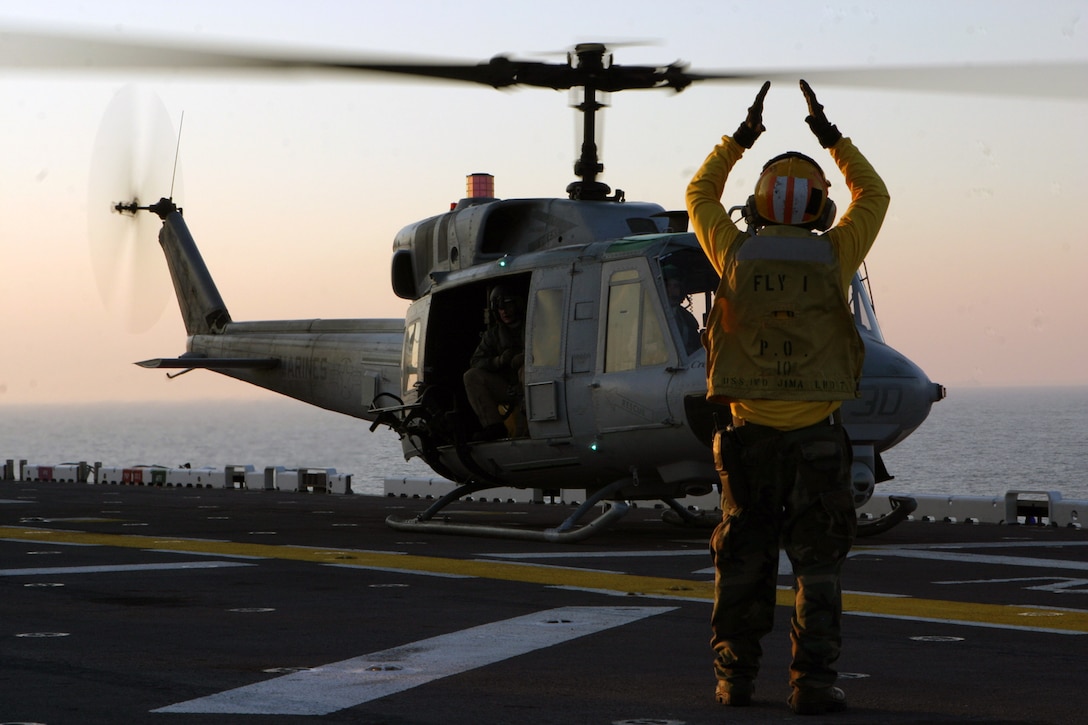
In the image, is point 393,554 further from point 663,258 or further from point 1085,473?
point 1085,473

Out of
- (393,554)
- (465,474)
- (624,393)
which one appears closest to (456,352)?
(465,474)

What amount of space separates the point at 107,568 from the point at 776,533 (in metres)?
5.60

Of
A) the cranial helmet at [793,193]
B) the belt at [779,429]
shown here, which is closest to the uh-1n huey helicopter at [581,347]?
the cranial helmet at [793,193]

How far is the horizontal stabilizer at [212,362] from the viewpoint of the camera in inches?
726

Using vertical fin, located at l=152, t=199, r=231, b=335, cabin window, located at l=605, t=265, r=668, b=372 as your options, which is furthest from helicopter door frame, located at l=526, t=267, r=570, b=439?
vertical fin, located at l=152, t=199, r=231, b=335

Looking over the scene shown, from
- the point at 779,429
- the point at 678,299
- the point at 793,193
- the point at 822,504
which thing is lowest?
the point at 822,504

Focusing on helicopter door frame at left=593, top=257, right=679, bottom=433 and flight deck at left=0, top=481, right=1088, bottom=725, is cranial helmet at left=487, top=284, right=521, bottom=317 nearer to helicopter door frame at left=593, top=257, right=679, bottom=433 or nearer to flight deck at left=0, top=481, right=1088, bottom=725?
helicopter door frame at left=593, top=257, right=679, bottom=433

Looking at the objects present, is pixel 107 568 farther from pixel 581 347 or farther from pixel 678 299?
pixel 678 299

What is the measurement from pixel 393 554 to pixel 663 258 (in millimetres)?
3223

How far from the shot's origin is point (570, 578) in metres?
8.72

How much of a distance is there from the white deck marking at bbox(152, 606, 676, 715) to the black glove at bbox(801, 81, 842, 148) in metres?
2.35

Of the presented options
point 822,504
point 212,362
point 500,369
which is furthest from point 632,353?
point 212,362

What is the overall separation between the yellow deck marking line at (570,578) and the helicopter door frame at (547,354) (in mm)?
2219

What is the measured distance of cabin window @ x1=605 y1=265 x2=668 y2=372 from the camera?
37.6 ft
